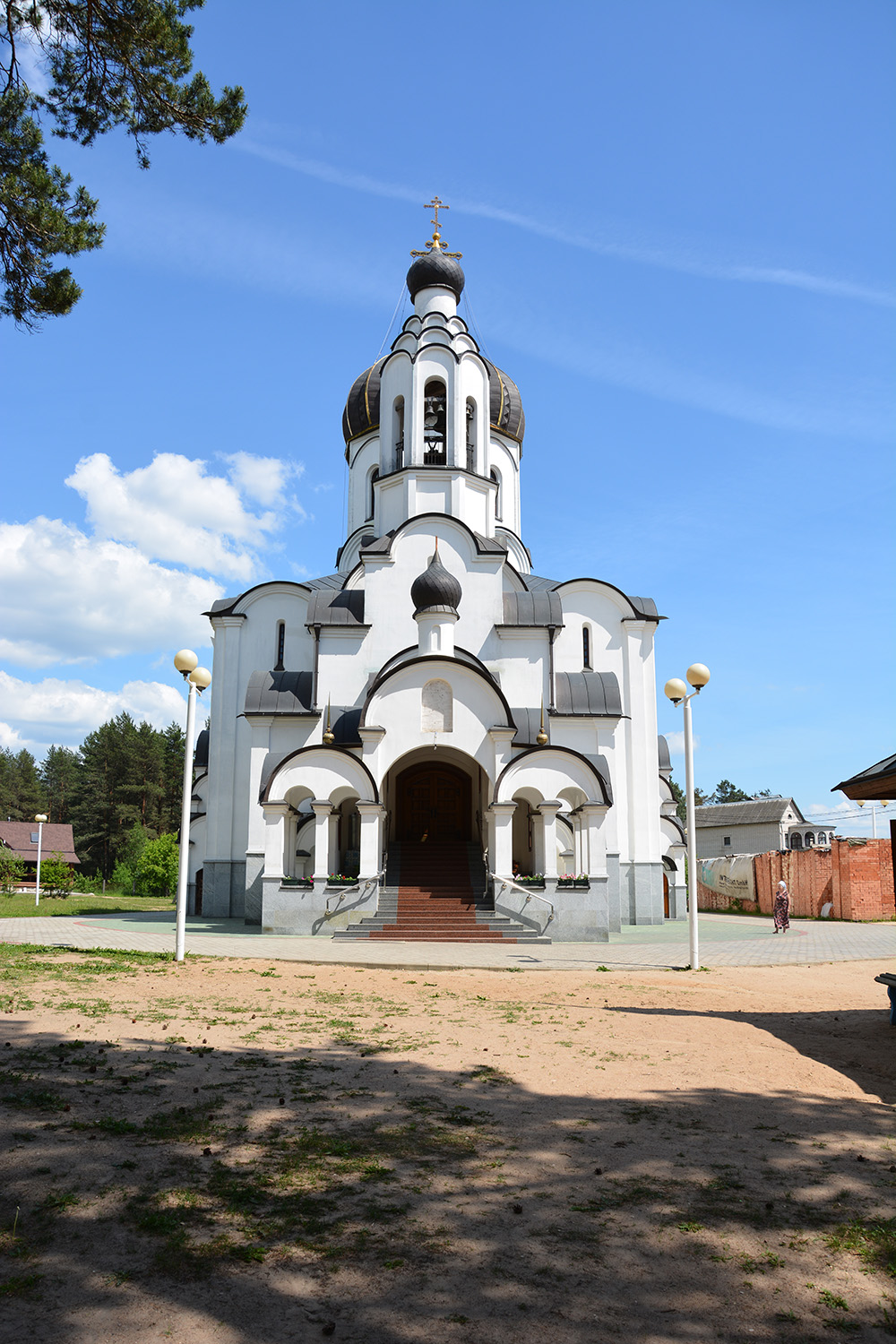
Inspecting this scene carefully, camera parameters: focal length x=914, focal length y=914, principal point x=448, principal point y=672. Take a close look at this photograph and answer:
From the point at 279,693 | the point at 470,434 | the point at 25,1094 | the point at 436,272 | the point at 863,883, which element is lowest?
the point at 863,883

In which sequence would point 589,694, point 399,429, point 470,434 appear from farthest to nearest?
1. point 399,429
2. point 470,434
3. point 589,694

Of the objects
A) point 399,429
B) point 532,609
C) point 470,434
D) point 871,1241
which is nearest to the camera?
point 871,1241

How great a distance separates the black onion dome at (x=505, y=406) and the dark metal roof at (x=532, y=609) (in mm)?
9099

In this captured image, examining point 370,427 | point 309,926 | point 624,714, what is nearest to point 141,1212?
point 309,926

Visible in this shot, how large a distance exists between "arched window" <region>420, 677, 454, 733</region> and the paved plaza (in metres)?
5.17

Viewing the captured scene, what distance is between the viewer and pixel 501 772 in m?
20.6

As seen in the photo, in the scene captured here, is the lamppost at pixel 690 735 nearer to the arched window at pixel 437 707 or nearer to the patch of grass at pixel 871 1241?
the arched window at pixel 437 707

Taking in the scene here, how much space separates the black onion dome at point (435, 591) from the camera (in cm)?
2230

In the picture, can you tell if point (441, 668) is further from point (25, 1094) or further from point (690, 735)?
point (25, 1094)

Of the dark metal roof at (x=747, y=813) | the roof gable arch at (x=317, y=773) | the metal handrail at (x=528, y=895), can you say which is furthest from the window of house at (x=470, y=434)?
the dark metal roof at (x=747, y=813)

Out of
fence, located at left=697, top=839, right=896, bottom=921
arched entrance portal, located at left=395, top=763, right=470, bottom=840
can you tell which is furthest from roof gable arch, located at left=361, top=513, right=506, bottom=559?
fence, located at left=697, top=839, right=896, bottom=921

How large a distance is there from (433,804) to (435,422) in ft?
Answer: 40.2

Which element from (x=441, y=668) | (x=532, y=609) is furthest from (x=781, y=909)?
(x=441, y=668)

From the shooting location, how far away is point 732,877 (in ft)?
119
